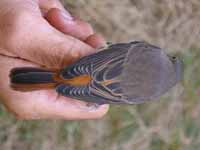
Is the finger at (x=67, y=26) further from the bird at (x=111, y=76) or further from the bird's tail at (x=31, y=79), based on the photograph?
the bird's tail at (x=31, y=79)

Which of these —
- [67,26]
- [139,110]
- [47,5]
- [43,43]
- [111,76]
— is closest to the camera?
[43,43]

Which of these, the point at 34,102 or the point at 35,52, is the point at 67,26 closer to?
the point at 35,52

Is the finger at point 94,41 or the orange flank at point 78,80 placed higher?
the finger at point 94,41

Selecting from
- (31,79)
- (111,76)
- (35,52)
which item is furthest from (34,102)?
(111,76)

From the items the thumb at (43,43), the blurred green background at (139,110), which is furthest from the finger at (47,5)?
the blurred green background at (139,110)

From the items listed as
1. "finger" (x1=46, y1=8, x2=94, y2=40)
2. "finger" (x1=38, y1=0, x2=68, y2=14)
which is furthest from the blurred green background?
"finger" (x1=46, y1=8, x2=94, y2=40)

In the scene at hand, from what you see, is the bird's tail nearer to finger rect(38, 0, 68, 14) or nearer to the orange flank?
the orange flank

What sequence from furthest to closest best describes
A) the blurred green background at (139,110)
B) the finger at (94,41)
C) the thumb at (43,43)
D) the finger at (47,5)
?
the blurred green background at (139,110), the finger at (47,5), the finger at (94,41), the thumb at (43,43)
